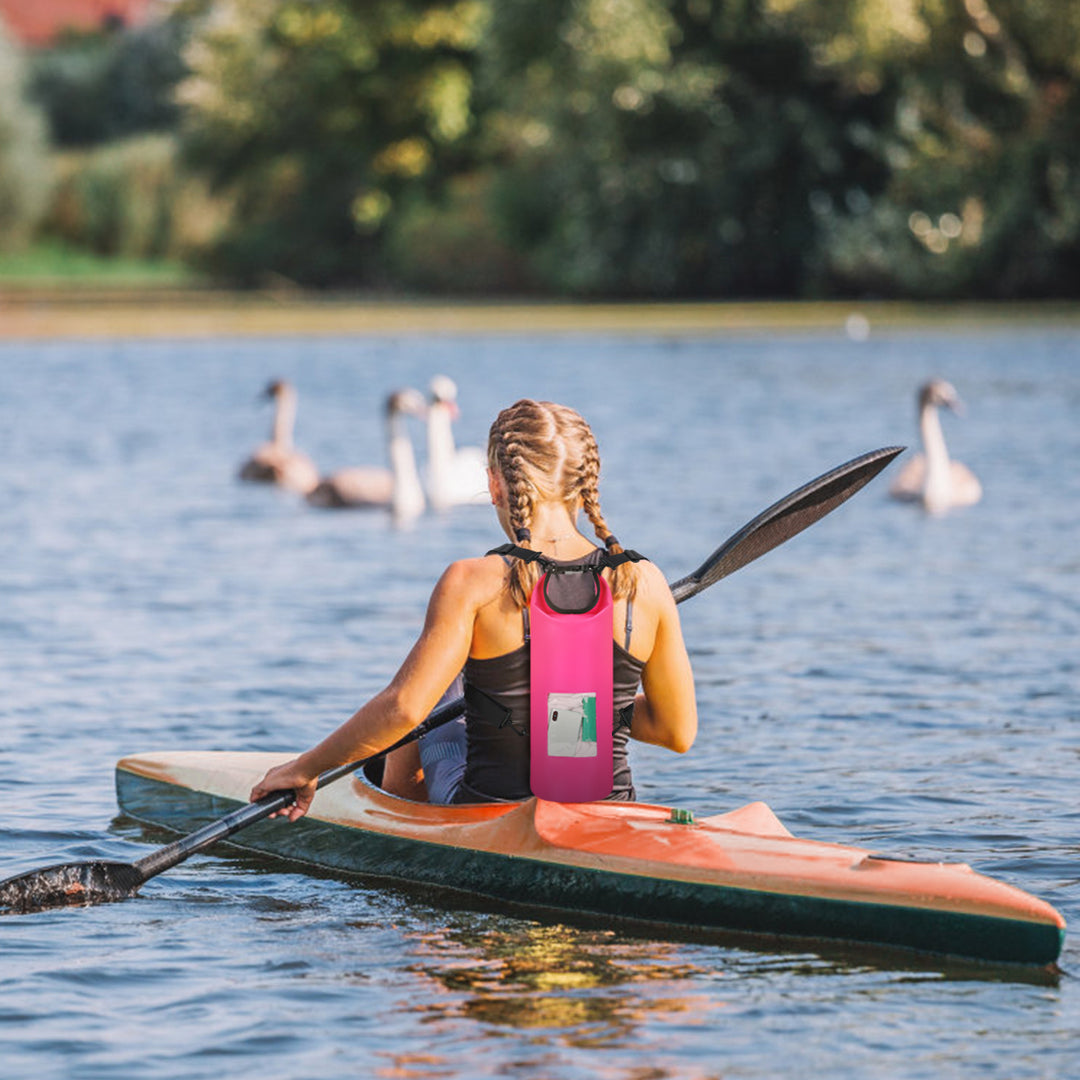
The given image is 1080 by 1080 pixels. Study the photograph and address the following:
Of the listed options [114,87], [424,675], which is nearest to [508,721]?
[424,675]

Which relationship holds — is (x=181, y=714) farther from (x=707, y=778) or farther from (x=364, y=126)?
(x=364, y=126)

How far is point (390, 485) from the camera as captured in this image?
1554 centimetres

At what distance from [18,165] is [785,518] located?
45251 mm

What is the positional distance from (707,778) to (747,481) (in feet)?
29.3

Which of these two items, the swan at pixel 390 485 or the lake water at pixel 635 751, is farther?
the swan at pixel 390 485

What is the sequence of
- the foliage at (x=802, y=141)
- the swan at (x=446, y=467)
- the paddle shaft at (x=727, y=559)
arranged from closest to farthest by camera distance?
the paddle shaft at (x=727, y=559), the swan at (x=446, y=467), the foliage at (x=802, y=141)

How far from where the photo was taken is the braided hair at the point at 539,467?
5.16 meters

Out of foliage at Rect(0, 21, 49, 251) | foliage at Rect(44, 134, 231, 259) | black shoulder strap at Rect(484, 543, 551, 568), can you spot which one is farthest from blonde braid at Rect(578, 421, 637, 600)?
foliage at Rect(44, 134, 231, 259)

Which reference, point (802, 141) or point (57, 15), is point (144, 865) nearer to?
point (802, 141)

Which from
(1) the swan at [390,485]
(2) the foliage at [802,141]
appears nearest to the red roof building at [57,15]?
(2) the foliage at [802,141]

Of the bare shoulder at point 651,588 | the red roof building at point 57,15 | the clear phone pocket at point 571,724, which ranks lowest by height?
the clear phone pocket at point 571,724

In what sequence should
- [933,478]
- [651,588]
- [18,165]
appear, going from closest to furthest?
[651,588] → [933,478] → [18,165]

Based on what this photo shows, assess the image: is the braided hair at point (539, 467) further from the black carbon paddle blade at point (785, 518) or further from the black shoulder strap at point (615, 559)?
the black carbon paddle blade at point (785, 518)

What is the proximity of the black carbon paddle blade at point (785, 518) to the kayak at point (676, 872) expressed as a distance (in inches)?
32.7
